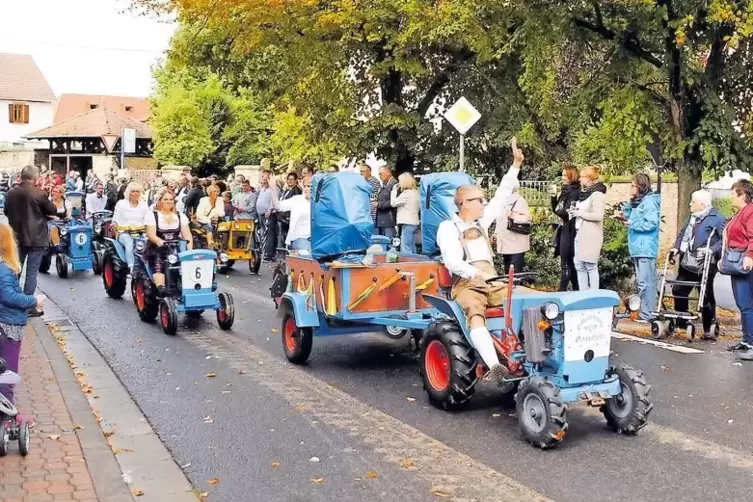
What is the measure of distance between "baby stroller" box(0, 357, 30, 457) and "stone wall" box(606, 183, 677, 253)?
16067 millimetres

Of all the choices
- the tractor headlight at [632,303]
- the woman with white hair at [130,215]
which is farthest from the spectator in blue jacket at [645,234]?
the woman with white hair at [130,215]

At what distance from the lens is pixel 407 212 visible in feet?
52.1

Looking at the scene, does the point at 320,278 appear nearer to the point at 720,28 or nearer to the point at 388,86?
the point at 720,28

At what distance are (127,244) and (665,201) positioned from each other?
1344 centimetres

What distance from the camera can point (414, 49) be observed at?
20688mm

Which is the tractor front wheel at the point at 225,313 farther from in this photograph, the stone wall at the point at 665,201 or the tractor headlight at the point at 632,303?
the stone wall at the point at 665,201

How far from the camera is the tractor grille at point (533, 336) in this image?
6512 mm

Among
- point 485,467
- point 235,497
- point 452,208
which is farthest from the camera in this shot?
point 452,208

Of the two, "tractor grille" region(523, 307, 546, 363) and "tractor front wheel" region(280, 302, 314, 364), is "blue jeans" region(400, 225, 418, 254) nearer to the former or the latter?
"tractor front wheel" region(280, 302, 314, 364)

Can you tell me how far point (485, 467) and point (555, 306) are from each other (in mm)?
1236

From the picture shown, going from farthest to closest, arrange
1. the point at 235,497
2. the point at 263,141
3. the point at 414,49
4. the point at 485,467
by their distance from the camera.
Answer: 1. the point at 263,141
2. the point at 414,49
3. the point at 485,467
4. the point at 235,497

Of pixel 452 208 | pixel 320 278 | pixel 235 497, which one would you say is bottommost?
pixel 235 497

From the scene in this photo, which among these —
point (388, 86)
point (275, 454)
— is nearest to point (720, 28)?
point (275, 454)

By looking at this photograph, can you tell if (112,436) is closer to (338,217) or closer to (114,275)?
(338,217)
